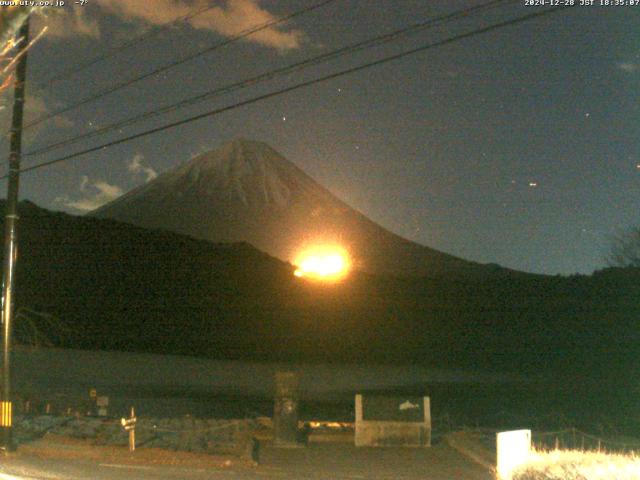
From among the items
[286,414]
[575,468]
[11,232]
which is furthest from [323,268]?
[575,468]

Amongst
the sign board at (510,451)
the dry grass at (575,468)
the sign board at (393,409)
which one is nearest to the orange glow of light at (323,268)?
the sign board at (393,409)

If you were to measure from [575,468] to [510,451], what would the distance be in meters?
1.76

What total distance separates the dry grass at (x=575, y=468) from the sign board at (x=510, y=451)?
160 mm

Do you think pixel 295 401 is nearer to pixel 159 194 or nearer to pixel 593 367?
pixel 593 367

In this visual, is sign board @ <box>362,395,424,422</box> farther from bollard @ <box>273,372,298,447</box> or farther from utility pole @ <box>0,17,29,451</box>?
utility pole @ <box>0,17,29,451</box>

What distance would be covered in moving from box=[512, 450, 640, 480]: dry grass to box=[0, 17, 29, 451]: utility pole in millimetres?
10892

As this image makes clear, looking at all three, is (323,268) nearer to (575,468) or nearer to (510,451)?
(510,451)

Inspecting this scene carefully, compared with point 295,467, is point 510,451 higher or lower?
higher

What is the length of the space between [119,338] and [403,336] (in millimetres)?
25557

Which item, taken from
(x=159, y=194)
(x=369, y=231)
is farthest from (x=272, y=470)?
(x=159, y=194)

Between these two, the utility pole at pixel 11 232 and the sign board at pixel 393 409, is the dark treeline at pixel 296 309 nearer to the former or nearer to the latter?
the sign board at pixel 393 409

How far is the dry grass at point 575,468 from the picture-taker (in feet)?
38.8

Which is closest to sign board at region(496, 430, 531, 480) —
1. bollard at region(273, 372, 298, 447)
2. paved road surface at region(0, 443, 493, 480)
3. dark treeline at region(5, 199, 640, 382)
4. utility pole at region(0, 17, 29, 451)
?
paved road surface at region(0, 443, 493, 480)

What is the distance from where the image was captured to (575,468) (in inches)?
503
